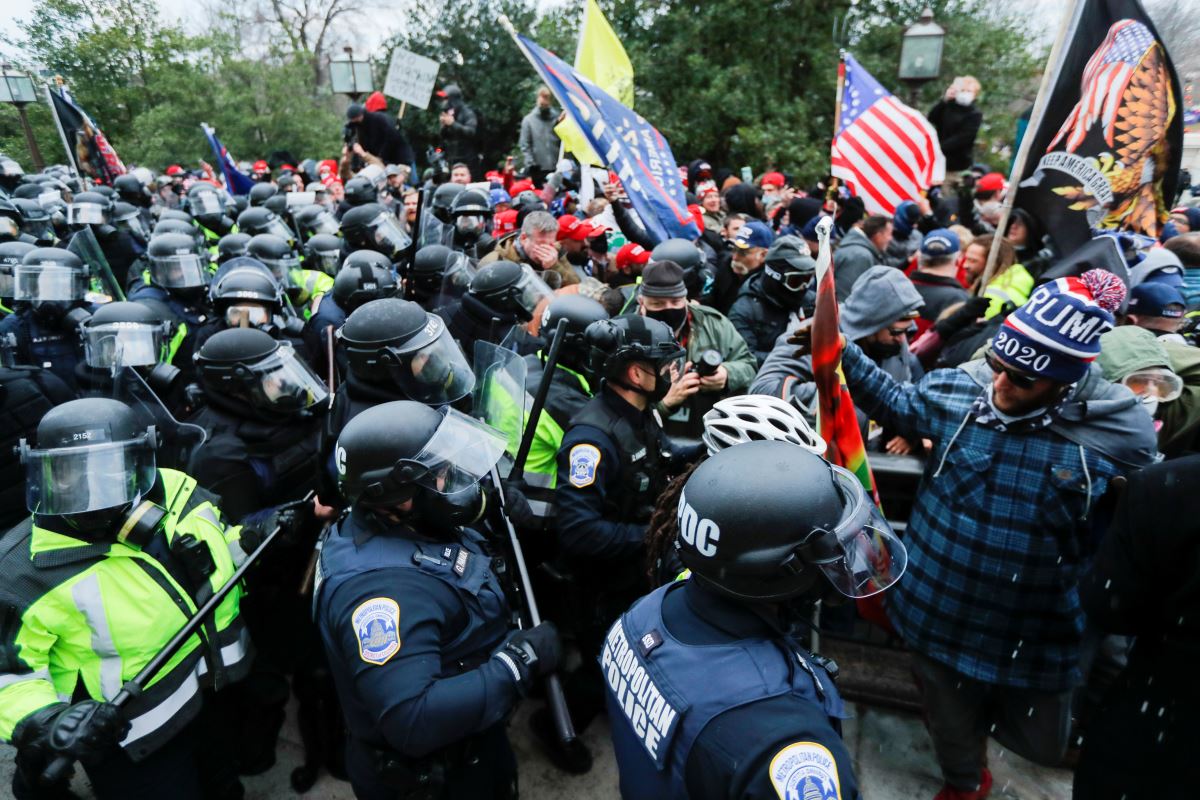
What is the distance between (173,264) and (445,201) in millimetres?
3821

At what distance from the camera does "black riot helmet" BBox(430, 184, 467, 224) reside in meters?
8.72

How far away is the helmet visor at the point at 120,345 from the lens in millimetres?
4234

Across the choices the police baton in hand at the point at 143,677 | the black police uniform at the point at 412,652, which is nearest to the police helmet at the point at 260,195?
the police baton in hand at the point at 143,677

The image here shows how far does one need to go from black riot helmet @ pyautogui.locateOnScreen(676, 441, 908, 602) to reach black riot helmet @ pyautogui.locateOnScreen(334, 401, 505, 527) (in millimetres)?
897

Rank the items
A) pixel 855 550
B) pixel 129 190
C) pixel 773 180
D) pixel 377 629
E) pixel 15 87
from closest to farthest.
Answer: pixel 855 550, pixel 377 629, pixel 129 190, pixel 773 180, pixel 15 87

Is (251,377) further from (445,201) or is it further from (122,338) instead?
(445,201)

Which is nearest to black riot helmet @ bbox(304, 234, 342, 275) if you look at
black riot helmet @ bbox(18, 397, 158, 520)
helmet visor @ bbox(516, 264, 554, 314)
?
helmet visor @ bbox(516, 264, 554, 314)

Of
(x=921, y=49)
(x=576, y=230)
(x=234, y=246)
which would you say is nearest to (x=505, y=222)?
(x=576, y=230)

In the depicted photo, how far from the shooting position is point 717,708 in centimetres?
161

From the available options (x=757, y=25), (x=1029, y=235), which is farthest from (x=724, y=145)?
(x=1029, y=235)

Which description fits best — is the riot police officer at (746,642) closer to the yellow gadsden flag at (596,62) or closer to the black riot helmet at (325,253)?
the yellow gadsden flag at (596,62)

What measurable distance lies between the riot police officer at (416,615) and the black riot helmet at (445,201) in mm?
6535

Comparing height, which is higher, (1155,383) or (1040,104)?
(1040,104)

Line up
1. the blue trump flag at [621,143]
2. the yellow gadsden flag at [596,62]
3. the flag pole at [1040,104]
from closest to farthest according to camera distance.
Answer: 1. the flag pole at [1040,104]
2. the blue trump flag at [621,143]
3. the yellow gadsden flag at [596,62]
